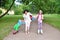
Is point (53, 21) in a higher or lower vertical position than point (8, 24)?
lower

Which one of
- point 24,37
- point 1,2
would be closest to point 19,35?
point 24,37

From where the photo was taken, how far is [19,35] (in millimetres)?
13938

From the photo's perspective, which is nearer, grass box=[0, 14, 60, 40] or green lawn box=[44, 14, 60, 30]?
grass box=[0, 14, 60, 40]

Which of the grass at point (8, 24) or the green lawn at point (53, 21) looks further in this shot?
the green lawn at point (53, 21)

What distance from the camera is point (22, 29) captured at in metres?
15.8

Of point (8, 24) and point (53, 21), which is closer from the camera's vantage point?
point (8, 24)

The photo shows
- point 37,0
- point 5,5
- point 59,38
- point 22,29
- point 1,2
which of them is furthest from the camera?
point 5,5

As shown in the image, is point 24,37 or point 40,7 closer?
point 24,37

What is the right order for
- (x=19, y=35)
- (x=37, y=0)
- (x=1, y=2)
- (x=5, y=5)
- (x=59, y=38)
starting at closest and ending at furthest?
(x=59, y=38)
(x=19, y=35)
(x=37, y=0)
(x=1, y=2)
(x=5, y=5)

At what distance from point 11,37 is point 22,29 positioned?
8.20 feet

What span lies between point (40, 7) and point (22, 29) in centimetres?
828

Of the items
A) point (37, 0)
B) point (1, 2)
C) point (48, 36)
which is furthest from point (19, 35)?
point (1, 2)

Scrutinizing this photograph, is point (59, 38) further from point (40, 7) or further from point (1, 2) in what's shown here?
point (1, 2)

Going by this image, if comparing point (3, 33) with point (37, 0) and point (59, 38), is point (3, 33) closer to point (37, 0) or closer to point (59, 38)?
point (59, 38)
